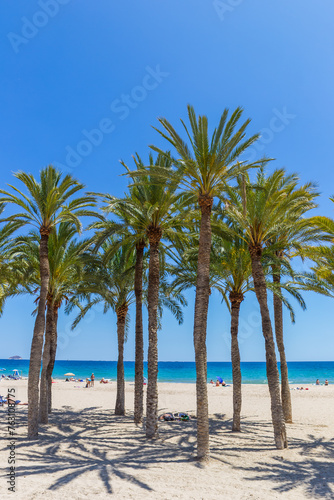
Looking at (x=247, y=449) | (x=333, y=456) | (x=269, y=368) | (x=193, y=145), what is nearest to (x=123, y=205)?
(x=193, y=145)

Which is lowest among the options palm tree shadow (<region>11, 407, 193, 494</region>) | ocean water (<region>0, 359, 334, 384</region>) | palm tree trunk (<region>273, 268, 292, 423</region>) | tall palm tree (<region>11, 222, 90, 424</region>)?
ocean water (<region>0, 359, 334, 384</region>)

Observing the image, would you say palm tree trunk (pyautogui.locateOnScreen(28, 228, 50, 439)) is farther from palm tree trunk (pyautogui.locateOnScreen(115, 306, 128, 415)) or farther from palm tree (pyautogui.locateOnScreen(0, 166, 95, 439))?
palm tree trunk (pyautogui.locateOnScreen(115, 306, 128, 415))

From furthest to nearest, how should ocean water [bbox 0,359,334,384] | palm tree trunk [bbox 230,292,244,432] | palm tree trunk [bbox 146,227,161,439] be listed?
1. ocean water [bbox 0,359,334,384]
2. palm tree trunk [bbox 230,292,244,432]
3. palm tree trunk [bbox 146,227,161,439]

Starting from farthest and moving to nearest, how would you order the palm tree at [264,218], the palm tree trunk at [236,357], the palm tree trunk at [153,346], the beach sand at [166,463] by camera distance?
the palm tree trunk at [236,357], the palm tree trunk at [153,346], the palm tree at [264,218], the beach sand at [166,463]

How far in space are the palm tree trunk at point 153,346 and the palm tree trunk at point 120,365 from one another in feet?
18.3

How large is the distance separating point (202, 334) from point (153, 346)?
3.73 metres

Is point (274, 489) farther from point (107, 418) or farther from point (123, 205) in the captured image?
point (107, 418)

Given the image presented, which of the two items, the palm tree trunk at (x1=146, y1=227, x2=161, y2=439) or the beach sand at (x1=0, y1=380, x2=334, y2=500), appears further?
the palm tree trunk at (x1=146, y1=227, x2=161, y2=439)

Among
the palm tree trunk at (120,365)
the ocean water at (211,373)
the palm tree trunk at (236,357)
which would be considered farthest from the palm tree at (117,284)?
the ocean water at (211,373)

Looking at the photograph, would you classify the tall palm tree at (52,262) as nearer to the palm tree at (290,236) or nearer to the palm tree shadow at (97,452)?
the palm tree shadow at (97,452)

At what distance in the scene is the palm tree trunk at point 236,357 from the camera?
15.1 metres

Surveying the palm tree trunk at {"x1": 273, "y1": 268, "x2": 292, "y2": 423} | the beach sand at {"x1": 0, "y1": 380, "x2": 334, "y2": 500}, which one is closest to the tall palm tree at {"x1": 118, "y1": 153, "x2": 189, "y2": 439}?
the beach sand at {"x1": 0, "y1": 380, "x2": 334, "y2": 500}

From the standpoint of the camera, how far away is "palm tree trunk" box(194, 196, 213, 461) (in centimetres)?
1005

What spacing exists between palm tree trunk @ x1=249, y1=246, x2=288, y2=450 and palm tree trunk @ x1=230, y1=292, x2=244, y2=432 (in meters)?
2.77
